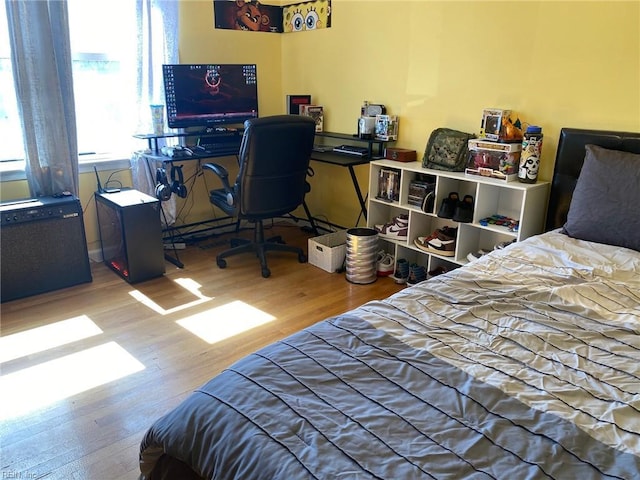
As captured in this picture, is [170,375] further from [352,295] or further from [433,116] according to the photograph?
[433,116]

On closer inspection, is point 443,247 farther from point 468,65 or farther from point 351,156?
point 468,65

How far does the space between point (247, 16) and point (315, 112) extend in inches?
37.3

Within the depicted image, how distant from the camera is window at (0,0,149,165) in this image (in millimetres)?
3174

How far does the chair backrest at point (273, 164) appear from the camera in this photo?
9.73 ft

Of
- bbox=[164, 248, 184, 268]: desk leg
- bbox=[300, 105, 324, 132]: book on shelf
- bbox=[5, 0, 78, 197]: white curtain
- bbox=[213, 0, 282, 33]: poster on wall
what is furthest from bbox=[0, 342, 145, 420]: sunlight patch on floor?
bbox=[213, 0, 282, 33]: poster on wall

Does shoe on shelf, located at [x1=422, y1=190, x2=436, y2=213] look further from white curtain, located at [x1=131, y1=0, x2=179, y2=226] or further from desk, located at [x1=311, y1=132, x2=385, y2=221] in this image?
white curtain, located at [x1=131, y1=0, x2=179, y2=226]

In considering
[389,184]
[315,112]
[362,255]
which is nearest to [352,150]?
[389,184]

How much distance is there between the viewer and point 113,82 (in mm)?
3490

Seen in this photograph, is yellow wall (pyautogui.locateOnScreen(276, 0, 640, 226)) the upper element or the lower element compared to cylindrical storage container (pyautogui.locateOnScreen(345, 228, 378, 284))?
upper

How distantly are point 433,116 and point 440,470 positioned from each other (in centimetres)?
267

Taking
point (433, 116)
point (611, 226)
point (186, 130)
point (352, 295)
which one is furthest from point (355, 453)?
point (186, 130)

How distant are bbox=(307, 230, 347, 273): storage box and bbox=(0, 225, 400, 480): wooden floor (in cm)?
6

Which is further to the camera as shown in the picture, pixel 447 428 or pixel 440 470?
pixel 447 428

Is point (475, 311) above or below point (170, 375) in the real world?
above
